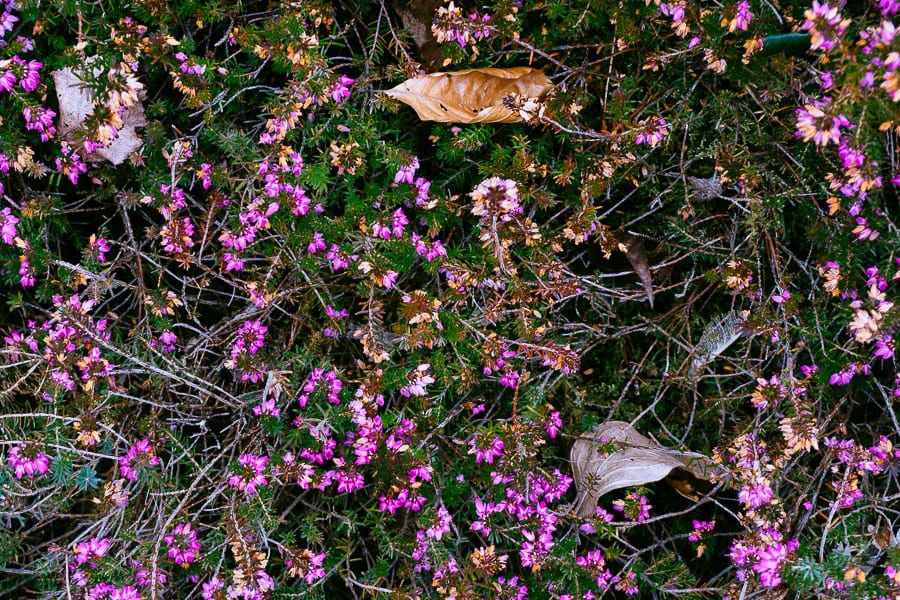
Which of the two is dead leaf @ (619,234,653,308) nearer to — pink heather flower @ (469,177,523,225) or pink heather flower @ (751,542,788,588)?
pink heather flower @ (469,177,523,225)

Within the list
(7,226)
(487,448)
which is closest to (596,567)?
(487,448)

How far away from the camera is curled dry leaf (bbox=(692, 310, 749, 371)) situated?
398cm

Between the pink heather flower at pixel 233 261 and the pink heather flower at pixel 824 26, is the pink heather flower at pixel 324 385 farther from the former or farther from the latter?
the pink heather flower at pixel 824 26

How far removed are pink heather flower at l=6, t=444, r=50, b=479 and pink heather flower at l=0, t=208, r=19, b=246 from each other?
111 centimetres

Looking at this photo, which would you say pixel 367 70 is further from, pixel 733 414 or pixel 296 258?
pixel 733 414

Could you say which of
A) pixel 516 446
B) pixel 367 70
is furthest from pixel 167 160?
pixel 516 446

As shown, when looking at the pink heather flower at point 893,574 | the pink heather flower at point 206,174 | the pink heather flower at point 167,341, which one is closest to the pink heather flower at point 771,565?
the pink heather flower at point 893,574

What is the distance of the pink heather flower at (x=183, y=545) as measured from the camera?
360cm

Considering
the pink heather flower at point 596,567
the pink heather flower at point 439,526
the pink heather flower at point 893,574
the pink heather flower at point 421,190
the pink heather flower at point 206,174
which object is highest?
the pink heather flower at point 206,174

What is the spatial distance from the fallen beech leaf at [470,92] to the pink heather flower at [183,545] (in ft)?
8.16

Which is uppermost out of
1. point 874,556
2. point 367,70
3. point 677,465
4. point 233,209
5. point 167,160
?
point 367,70

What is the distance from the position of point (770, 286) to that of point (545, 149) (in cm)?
154

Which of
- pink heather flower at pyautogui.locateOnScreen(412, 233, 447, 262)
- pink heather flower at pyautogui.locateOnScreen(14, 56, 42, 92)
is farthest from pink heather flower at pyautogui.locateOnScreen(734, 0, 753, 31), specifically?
pink heather flower at pyautogui.locateOnScreen(14, 56, 42, 92)

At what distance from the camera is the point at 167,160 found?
12.6 ft
